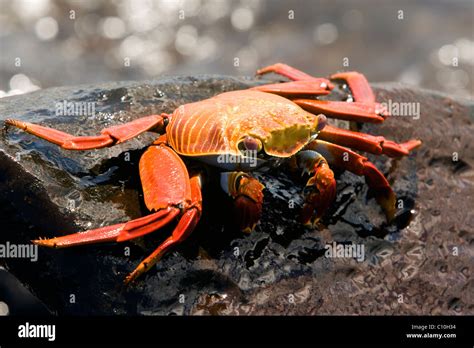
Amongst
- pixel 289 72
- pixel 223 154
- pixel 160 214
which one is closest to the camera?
pixel 160 214

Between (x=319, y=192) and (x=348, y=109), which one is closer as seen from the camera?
(x=319, y=192)

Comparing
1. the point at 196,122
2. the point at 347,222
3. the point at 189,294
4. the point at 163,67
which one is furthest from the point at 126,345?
the point at 163,67

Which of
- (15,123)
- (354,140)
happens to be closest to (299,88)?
(354,140)

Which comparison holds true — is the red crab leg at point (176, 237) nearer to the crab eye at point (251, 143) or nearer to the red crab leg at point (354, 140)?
the crab eye at point (251, 143)

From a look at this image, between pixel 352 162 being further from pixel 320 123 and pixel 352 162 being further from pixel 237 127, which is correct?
pixel 237 127

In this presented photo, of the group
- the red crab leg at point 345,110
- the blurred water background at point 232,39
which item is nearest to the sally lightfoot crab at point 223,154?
the red crab leg at point 345,110

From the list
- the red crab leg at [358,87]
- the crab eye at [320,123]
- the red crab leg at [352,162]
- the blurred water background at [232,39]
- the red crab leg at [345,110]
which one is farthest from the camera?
the blurred water background at [232,39]

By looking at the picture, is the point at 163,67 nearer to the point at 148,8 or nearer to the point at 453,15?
the point at 148,8
